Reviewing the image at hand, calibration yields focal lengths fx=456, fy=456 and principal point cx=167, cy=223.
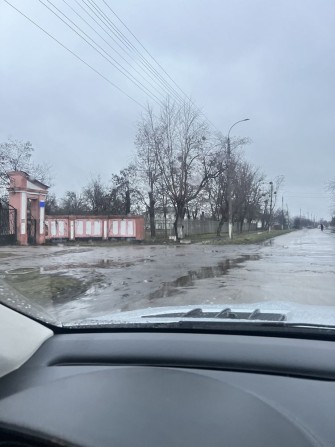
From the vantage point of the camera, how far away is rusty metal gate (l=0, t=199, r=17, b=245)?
25844 millimetres

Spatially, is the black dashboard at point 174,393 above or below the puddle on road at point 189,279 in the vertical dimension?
above

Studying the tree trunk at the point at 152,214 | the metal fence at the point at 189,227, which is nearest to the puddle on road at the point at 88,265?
the tree trunk at the point at 152,214

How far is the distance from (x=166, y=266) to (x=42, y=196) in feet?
52.0

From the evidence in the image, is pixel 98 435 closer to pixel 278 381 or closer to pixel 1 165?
pixel 278 381

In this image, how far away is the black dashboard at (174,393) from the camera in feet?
4.56

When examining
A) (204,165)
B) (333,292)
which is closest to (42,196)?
(204,165)

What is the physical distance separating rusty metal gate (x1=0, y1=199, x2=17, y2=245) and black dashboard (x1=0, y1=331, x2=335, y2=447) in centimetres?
2511

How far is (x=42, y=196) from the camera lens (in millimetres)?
29219

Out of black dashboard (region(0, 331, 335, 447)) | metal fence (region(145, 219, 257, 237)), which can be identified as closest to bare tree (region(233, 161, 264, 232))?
metal fence (region(145, 219, 257, 237))

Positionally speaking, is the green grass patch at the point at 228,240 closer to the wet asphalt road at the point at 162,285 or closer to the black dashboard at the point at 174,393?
the wet asphalt road at the point at 162,285

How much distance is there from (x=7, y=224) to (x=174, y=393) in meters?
26.6

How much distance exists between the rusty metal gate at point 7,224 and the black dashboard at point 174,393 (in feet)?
82.4

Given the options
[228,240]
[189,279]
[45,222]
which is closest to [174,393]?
[189,279]

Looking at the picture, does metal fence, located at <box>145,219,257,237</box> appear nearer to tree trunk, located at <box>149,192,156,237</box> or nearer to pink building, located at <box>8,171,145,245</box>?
tree trunk, located at <box>149,192,156,237</box>
